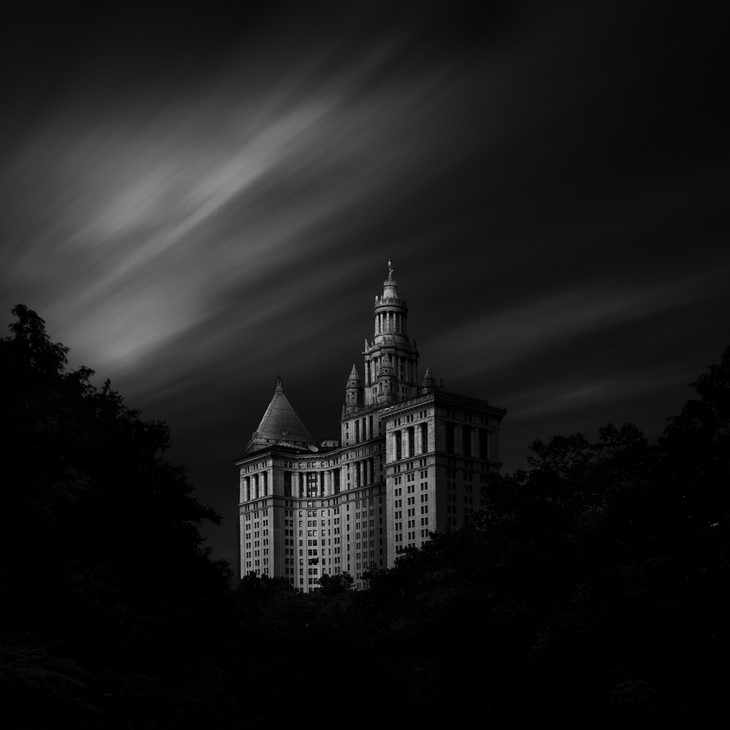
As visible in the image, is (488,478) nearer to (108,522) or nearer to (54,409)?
(108,522)

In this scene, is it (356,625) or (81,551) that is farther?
(356,625)

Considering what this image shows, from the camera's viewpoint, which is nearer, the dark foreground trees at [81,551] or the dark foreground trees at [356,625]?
the dark foreground trees at [81,551]

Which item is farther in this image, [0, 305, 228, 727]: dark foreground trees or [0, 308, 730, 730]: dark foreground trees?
Answer: [0, 308, 730, 730]: dark foreground trees

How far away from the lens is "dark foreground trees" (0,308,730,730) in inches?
1777

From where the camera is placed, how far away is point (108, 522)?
5559cm

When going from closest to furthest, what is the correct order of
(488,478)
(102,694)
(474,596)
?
(102,694), (474,596), (488,478)

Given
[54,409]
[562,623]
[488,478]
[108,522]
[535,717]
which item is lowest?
[535,717]

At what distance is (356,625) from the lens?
73.4 meters

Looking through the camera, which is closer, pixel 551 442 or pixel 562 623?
pixel 562 623

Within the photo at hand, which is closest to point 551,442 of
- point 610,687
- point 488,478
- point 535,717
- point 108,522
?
point 488,478

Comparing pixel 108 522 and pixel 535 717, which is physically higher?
pixel 108 522

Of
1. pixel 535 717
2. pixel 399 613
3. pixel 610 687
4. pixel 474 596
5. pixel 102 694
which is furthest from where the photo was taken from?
pixel 399 613

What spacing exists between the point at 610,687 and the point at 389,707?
55.1ft

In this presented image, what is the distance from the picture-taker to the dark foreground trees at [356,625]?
4512 centimetres
